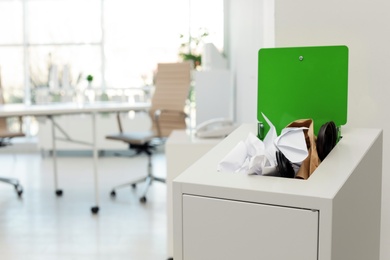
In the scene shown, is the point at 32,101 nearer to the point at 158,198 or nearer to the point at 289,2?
the point at 158,198

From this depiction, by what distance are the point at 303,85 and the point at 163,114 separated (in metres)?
3.24

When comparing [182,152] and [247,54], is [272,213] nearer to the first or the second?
[182,152]

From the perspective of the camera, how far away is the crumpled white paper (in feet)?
4.64

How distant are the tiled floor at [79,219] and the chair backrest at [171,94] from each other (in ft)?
2.16

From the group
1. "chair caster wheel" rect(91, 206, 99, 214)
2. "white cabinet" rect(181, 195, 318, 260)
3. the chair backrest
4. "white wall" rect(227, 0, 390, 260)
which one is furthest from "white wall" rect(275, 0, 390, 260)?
the chair backrest

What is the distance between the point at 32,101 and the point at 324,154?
20.3 ft

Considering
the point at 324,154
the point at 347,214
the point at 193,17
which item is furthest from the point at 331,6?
the point at 193,17

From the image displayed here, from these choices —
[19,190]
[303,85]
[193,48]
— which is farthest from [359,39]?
[193,48]

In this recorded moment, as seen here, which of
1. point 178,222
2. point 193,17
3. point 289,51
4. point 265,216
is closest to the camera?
point 265,216

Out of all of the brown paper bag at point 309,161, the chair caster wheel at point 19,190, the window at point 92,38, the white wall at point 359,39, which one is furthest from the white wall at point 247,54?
the window at point 92,38

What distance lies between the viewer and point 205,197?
1308 millimetres

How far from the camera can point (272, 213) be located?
1.22 meters

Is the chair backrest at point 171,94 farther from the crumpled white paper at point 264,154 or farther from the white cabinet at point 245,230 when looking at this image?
the white cabinet at point 245,230

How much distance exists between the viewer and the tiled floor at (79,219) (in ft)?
10.7
